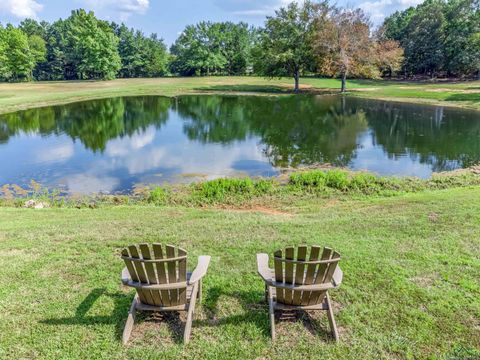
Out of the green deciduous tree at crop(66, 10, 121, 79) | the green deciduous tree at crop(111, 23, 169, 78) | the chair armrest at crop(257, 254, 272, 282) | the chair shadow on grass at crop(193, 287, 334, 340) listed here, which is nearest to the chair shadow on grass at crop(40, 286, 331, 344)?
the chair shadow on grass at crop(193, 287, 334, 340)

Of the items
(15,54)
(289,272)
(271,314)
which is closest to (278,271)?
(289,272)

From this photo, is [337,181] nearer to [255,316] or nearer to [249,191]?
[249,191]

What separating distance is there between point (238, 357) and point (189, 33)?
7958 centimetres

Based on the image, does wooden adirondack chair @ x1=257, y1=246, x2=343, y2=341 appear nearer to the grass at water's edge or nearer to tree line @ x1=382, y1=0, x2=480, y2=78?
the grass at water's edge

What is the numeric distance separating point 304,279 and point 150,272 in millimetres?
1850

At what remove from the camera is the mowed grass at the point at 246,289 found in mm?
4324

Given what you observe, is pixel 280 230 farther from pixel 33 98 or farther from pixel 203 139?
pixel 33 98

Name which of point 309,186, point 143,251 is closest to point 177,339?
point 143,251

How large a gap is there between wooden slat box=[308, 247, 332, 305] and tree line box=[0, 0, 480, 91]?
135ft

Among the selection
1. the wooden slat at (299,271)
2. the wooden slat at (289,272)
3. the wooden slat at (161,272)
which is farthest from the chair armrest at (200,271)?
the wooden slat at (299,271)

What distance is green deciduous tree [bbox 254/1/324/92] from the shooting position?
44263mm

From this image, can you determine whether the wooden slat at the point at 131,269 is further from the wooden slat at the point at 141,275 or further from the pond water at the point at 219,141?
the pond water at the point at 219,141

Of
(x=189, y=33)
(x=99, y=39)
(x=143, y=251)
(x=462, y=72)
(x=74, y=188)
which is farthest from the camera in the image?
(x=189, y=33)

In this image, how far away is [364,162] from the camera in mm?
17125
